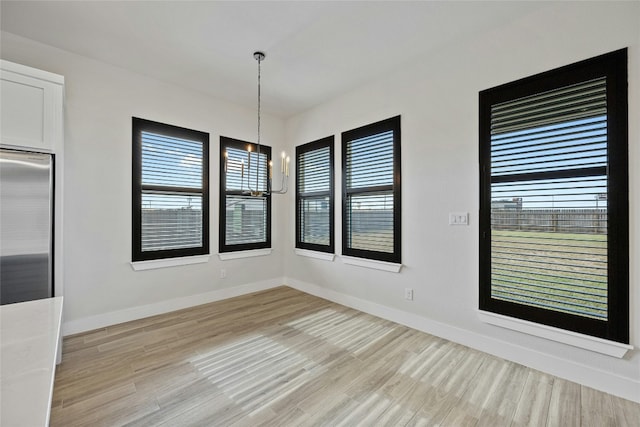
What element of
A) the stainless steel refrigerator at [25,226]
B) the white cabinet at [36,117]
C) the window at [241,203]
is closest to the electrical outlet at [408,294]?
the window at [241,203]

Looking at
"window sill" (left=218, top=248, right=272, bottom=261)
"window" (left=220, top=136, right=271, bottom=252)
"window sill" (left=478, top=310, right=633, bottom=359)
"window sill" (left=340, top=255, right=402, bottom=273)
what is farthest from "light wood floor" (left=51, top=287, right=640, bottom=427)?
"window" (left=220, top=136, right=271, bottom=252)

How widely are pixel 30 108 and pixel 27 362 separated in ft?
8.31

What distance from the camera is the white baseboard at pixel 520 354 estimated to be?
2027 millimetres

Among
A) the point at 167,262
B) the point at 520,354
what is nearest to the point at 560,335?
the point at 520,354

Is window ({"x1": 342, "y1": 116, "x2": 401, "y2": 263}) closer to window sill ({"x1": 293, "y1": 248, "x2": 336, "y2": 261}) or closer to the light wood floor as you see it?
window sill ({"x1": 293, "y1": 248, "x2": 336, "y2": 261})

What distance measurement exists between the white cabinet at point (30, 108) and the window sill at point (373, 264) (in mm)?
3252

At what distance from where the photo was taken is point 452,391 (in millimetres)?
2076

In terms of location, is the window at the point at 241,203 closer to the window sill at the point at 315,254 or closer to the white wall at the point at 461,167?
the window sill at the point at 315,254

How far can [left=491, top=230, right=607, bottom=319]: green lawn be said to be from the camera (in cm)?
212

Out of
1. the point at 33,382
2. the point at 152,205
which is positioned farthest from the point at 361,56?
the point at 33,382

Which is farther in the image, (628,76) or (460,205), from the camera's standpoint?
(460,205)

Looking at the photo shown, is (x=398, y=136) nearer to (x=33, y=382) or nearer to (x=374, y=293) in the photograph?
(x=374, y=293)

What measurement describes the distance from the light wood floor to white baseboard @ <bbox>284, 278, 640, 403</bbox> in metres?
0.07

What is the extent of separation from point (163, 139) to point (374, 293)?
10.9ft
